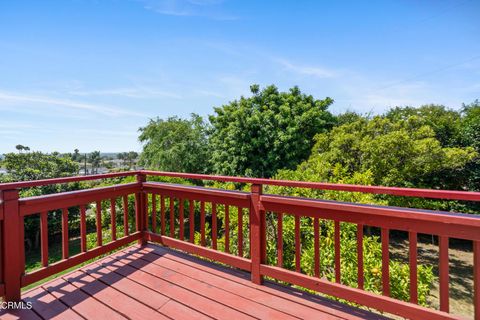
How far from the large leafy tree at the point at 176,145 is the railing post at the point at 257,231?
11.5m

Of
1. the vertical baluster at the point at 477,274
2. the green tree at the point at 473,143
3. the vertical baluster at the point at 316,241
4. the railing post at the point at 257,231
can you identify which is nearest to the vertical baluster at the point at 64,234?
the railing post at the point at 257,231

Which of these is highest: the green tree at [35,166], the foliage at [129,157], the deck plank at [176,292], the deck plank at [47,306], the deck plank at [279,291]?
the foliage at [129,157]

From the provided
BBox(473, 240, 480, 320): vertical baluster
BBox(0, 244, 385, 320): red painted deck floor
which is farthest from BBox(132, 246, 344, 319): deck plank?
BBox(473, 240, 480, 320): vertical baluster

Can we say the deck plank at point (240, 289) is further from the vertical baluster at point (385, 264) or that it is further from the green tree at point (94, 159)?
the green tree at point (94, 159)

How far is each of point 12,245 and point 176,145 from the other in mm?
11825

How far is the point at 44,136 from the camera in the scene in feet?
78.4

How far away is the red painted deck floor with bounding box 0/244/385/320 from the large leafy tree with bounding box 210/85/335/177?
802cm

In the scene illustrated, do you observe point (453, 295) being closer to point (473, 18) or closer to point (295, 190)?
point (295, 190)

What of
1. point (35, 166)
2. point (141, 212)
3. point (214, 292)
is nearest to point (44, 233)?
point (141, 212)

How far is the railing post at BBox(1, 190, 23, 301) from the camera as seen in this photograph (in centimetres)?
174

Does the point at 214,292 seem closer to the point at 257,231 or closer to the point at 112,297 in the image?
the point at 257,231

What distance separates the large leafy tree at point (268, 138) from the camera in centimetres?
1034

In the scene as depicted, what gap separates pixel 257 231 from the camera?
2070 millimetres

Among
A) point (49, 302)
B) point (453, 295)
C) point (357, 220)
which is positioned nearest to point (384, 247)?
point (357, 220)
